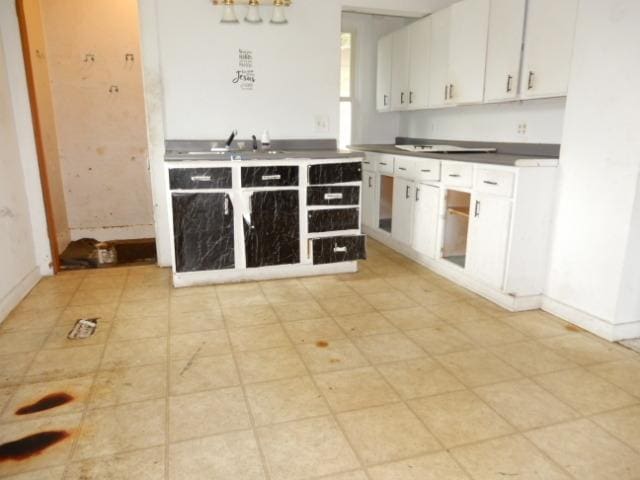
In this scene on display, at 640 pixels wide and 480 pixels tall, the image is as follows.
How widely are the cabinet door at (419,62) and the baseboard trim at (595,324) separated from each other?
2318 mm

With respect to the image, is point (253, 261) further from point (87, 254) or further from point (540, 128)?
point (540, 128)

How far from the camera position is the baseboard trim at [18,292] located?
2.79 metres

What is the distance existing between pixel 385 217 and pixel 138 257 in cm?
241

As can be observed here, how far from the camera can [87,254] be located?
14.0 ft

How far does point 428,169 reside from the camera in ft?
11.8

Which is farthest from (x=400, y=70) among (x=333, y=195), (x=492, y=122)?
(x=333, y=195)

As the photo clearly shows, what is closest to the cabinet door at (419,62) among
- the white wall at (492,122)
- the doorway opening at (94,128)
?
the white wall at (492,122)

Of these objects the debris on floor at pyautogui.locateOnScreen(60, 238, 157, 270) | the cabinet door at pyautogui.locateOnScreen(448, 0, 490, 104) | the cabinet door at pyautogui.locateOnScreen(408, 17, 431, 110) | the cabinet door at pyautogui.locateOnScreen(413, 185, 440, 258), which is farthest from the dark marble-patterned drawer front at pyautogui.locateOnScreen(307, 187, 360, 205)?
the debris on floor at pyautogui.locateOnScreen(60, 238, 157, 270)

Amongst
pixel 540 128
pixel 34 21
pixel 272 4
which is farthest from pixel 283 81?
pixel 34 21

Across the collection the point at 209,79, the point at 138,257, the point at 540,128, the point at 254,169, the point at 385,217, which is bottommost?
the point at 138,257

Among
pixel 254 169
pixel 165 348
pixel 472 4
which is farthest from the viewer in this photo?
pixel 472 4

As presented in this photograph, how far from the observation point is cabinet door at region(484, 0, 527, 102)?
10.3ft

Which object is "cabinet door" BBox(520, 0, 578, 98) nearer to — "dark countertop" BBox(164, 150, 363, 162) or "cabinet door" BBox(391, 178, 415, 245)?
"cabinet door" BBox(391, 178, 415, 245)

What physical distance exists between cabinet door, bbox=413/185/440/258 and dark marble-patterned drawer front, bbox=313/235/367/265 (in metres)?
0.55
